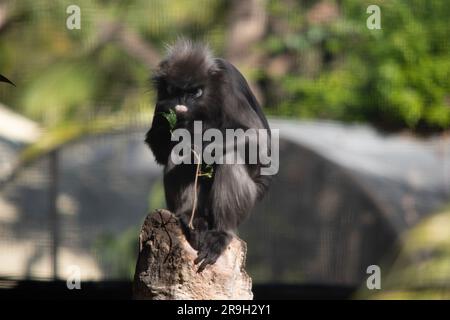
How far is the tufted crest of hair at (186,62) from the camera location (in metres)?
4.27

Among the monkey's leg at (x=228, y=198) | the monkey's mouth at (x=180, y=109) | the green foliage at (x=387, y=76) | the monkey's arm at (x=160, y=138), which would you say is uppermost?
the green foliage at (x=387, y=76)

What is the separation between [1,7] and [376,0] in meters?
3.68

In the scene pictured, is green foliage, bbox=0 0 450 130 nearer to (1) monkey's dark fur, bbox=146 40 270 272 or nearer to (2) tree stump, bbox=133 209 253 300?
(1) monkey's dark fur, bbox=146 40 270 272

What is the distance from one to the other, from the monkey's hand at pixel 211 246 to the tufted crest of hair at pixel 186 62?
2.70 ft

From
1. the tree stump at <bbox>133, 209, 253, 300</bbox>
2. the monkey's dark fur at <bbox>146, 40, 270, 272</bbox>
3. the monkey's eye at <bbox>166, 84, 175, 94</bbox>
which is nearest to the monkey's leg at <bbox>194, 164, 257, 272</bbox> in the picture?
the monkey's dark fur at <bbox>146, 40, 270, 272</bbox>

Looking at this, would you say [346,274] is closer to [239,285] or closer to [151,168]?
[151,168]

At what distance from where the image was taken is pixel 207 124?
4.41 m

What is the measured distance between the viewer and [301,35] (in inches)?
318

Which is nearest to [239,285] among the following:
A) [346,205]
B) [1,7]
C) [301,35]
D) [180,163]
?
[180,163]

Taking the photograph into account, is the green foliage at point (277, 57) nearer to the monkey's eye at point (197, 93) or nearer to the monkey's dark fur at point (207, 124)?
the monkey's dark fur at point (207, 124)

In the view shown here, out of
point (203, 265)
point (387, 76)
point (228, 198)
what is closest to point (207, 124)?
point (228, 198)

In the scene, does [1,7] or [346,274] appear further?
[1,7]

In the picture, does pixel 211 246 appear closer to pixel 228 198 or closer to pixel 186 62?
pixel 228 198

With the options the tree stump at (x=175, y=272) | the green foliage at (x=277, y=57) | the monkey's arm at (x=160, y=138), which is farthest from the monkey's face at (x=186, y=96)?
the green foliage at (x=277, y=57)
